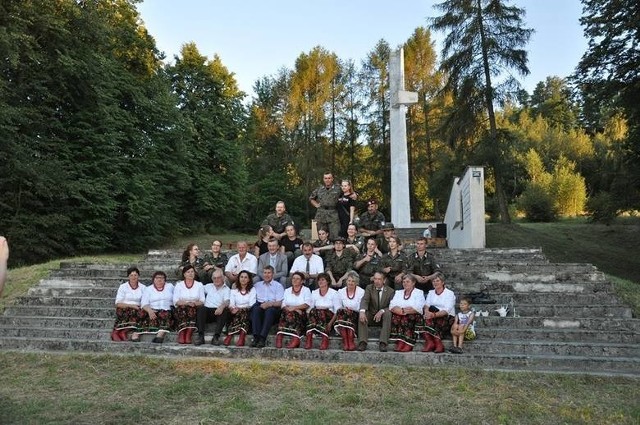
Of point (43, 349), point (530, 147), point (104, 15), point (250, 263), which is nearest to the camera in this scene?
point (43, 349)

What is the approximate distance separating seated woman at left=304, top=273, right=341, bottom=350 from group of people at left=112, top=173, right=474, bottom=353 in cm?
1

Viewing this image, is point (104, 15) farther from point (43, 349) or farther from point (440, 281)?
point (440, 281)

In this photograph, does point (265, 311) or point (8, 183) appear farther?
point (8, 183)

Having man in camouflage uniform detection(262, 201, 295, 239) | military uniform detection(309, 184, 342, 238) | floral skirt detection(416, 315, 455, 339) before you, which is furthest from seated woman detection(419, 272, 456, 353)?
man in camouflage uniform detection(262, 201, 295, 239)

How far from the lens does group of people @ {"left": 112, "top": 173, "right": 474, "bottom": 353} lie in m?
6.31

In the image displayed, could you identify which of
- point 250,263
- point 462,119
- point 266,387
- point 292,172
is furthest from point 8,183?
point 292,172

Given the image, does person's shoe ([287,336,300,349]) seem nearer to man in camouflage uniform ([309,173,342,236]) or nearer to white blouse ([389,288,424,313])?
white blouse ([389,288,424,313])

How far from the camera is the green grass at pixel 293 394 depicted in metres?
4.29

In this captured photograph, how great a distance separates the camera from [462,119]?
66.0 ft

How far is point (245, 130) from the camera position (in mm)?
29656

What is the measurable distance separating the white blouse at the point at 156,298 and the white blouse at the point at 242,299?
3.21 ft

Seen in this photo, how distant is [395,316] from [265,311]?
1738 mm

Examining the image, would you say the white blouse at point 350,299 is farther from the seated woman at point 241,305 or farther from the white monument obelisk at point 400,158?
the white monument obelisk at point 400,158

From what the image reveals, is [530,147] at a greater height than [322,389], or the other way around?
[530,147]
